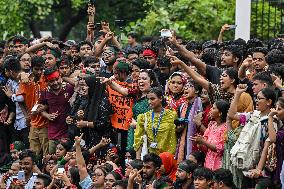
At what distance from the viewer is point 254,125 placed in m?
12.8

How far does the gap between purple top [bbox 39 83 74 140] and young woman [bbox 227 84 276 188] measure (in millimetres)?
3953

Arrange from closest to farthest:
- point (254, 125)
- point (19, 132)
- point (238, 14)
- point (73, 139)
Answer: point (254, 125)
point (73, 139)
point (19, 132)
point (238, 14)

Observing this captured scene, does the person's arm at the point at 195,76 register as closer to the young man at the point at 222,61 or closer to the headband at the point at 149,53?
the young man at the point at 222,61

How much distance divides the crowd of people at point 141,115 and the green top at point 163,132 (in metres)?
0.01

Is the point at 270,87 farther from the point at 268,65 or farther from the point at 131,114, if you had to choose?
the point at 131,114

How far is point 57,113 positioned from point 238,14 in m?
4.02

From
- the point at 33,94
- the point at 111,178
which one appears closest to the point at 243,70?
the point at 111,178

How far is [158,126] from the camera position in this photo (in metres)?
14.4

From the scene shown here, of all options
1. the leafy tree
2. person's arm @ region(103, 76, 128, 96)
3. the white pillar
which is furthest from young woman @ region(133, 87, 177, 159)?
the leafy tree

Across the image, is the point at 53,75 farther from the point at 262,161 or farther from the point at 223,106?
the point at 262,161

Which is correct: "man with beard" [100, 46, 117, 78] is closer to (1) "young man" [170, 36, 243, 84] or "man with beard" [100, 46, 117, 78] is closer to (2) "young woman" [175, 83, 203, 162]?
(1) "young man" [170, 36, 243, 84]

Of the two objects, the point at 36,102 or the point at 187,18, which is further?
the point at 187,18

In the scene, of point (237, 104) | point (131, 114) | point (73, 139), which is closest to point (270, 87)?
point (237, 104)

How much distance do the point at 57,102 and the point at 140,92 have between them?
1.76 m
